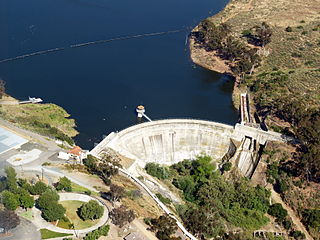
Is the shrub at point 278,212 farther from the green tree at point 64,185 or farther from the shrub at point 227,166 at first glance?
the green tree at point 64,185

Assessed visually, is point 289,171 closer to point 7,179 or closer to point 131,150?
point 131,150

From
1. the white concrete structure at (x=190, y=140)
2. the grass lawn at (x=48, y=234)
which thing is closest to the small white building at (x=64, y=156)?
the white concrete structure at (x=190, y=140)

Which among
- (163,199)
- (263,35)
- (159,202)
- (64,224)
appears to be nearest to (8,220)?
(64,224)

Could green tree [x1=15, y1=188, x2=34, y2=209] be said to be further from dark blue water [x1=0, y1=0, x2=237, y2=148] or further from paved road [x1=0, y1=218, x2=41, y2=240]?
dark blue water [x1=0, y1=0, x2=237, y2=148]

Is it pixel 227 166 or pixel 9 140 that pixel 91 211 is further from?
pixel 227 166

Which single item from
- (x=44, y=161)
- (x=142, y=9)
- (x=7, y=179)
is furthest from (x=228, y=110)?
(x=142, y=9)

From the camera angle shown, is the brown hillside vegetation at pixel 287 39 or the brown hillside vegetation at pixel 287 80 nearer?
the brown hillside vegetation at pixel 287 80

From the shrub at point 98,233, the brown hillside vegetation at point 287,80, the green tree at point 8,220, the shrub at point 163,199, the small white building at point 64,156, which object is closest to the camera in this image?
the green tree at point 8,220
